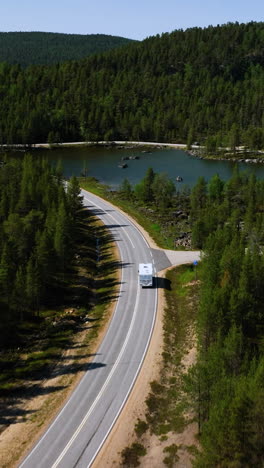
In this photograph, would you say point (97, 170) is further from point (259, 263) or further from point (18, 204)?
point (259, 263)

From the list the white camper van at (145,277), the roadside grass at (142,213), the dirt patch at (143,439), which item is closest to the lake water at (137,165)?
the roadside grass at (142,213)

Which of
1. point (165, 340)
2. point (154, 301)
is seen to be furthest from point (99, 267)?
point (165, 340)

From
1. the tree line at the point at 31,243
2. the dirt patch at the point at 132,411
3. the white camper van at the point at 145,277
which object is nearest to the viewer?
the dirt patch at the point at 132,411

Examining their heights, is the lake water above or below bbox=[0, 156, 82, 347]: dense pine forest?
above

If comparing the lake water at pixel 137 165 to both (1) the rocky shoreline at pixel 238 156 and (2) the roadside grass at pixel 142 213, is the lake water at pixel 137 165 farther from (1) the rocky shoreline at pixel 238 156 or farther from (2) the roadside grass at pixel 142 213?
(2) the roadside grass at pixel 142 213

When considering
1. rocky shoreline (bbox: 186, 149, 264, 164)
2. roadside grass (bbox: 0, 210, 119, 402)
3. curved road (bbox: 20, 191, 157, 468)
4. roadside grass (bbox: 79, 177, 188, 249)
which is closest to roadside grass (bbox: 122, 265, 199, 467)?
curved road (bbox: 20, 191, 157, 468)

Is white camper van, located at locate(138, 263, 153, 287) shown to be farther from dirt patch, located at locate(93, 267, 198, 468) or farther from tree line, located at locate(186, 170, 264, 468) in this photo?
dirt patch, located at locate(93, 267, 198, 468)
